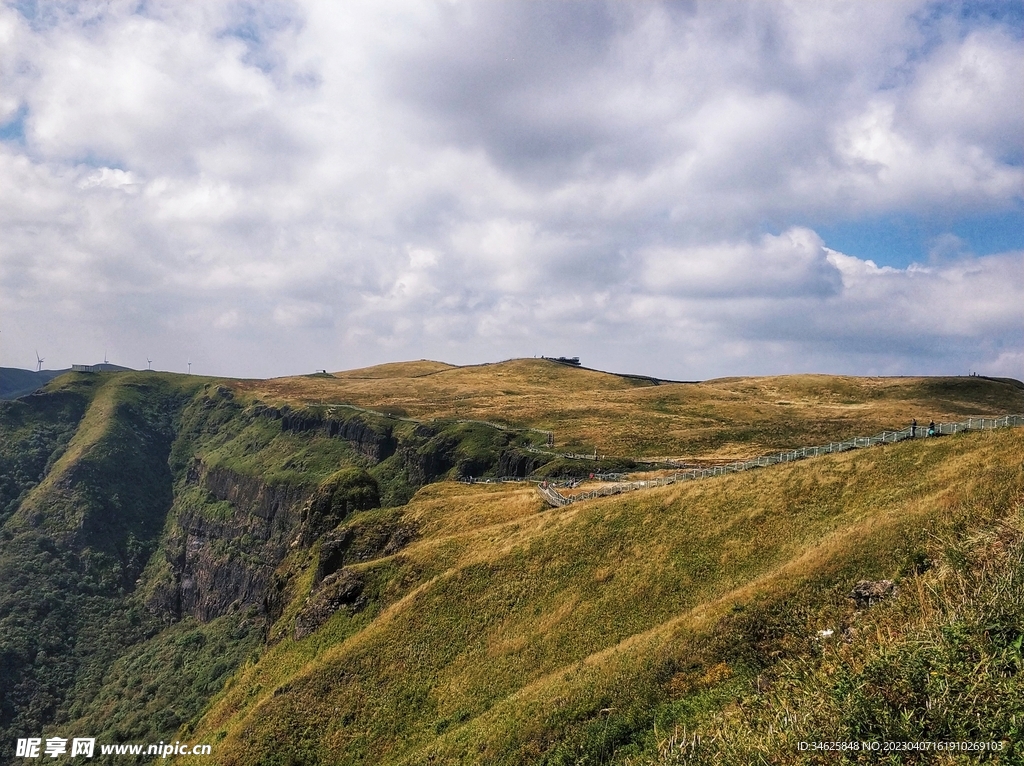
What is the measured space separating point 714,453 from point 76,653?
148129 mm

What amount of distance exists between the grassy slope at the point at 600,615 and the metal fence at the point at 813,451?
119 inches

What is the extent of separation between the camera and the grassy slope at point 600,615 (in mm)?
29531

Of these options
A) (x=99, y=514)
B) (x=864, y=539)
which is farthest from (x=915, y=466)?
(x=99, y=514)

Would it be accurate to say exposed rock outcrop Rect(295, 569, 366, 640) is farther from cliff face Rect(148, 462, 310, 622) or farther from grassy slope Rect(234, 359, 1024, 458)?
cliff face Rect(148, 462, 310, 622)

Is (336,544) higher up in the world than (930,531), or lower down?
lower down

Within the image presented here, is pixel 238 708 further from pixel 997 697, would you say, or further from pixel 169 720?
pixel 997 697

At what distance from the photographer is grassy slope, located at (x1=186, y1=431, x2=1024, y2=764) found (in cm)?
2953

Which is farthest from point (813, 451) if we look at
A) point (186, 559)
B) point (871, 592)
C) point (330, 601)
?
point (186, 559)

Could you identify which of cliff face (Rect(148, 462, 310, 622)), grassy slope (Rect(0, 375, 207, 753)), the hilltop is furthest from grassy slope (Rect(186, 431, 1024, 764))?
grassy slope (Rect(0, 375, 207, 753))

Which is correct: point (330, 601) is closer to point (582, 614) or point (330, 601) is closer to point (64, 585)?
point (582, 614)

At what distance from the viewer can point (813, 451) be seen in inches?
2133

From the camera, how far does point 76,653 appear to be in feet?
441

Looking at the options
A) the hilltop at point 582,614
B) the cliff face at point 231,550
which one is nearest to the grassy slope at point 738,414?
the hilltop at point 582,614

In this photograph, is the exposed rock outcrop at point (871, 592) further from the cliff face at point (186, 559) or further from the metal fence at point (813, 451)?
the cliff face at point (186, 559)
